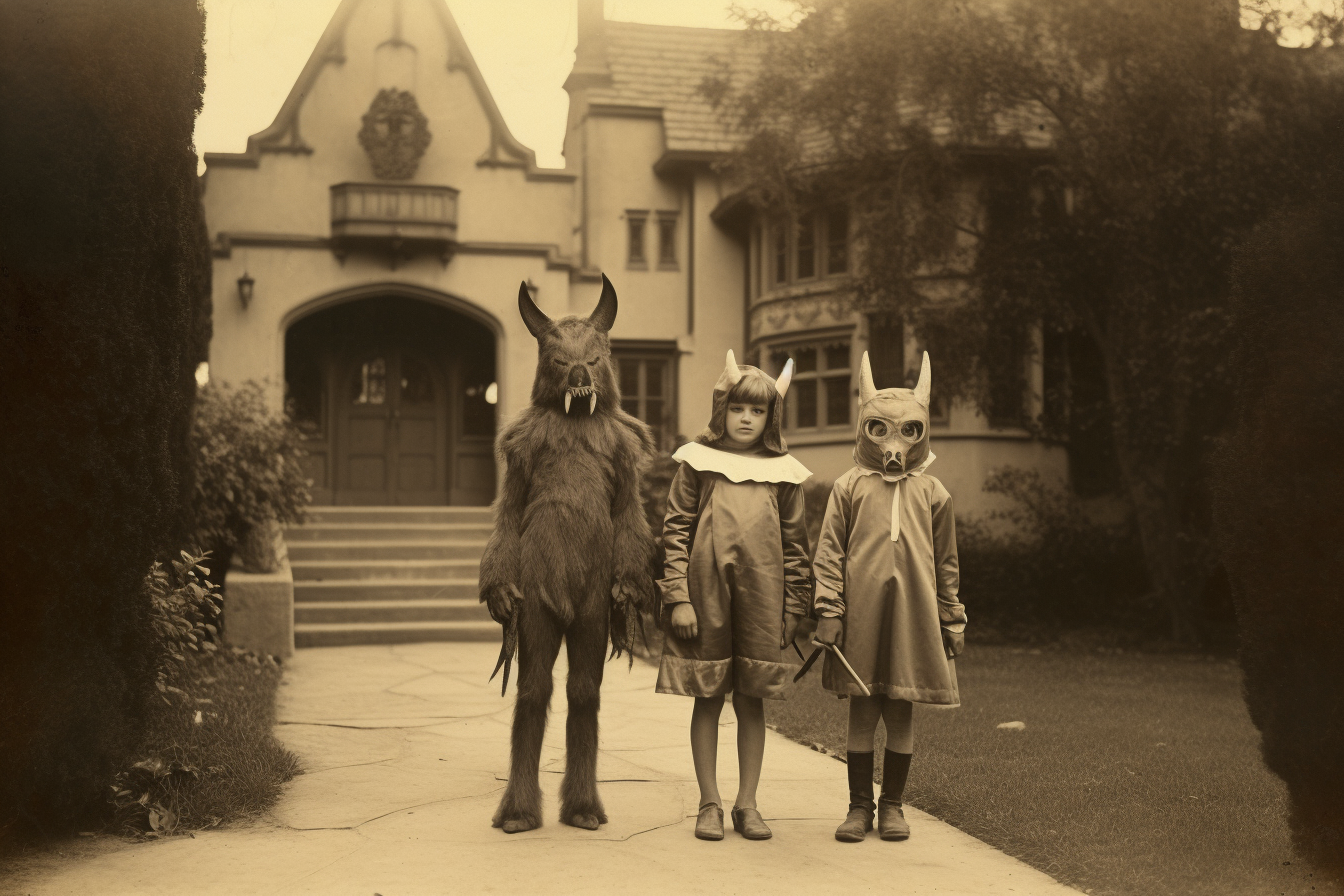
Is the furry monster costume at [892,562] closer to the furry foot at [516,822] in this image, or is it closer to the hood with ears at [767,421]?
the hood with ears at [767,421]

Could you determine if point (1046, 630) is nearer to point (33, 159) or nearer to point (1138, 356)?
point (1138, 356)

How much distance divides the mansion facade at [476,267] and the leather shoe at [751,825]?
38.3 feet

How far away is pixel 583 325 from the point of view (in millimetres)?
5395

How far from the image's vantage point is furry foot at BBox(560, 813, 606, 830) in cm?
514

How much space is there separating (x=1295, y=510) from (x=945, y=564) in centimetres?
130

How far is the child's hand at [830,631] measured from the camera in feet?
16.3

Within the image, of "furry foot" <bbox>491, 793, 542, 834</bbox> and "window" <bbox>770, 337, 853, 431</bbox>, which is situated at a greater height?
"window" <bbox>770, 337, 853, 431</bbox>

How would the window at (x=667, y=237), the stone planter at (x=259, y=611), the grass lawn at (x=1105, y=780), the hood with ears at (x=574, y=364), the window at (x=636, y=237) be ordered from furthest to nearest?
1. the window at (x=667, y=237)
2. the window at (x=636, y=237)
3. the stone planter at (x=259, y=611)
4. the hood with ears at (x=574, y=364)
5. the grass lawn at (x=1105, y=780)

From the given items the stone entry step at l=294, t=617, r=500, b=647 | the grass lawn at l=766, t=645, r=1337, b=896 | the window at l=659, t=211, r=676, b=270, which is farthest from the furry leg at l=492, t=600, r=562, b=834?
the window at l=659, t=211, r=676, b=270

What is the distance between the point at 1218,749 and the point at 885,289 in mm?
7409

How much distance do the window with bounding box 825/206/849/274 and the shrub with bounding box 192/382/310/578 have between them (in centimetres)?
925

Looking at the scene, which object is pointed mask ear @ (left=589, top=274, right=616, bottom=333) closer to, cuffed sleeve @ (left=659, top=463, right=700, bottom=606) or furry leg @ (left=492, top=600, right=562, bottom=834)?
cuffed sleeve @ (left=659, top=463, right=700, bottom=606)

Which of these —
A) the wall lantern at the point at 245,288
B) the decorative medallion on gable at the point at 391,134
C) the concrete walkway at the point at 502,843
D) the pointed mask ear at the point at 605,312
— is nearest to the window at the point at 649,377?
the decorative medallion on gable at the point at 391,134

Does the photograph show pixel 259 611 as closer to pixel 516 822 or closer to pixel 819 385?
pixel 516 822
